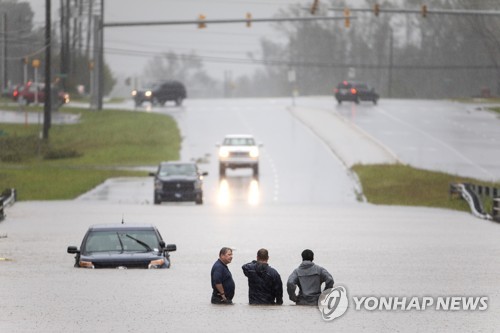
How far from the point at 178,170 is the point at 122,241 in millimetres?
29593

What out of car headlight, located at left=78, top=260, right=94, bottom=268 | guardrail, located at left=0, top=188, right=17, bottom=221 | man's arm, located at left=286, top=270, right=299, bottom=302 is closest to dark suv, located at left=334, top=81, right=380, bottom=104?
guardrail, located at left=0, top=188, right=17, bottom=221

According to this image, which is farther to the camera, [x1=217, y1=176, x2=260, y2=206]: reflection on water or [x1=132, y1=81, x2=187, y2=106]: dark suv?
[x1=132, y1=81, x2=187, y2=106]: dark suv

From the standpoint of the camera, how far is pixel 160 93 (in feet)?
385

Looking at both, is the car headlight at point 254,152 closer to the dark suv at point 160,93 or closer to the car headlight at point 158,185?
the car headlight at point 158,185

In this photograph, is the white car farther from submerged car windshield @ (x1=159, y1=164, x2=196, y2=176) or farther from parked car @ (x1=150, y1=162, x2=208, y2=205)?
parked car @ (x1=150, y1=162, x2=208, y2=205)

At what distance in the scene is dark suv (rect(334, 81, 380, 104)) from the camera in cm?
11381

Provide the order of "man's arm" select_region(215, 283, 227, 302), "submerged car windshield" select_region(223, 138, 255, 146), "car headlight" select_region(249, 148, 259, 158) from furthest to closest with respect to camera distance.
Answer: "submerged car windshield" select_region(223, 138, 255, 146), "car headlight" select_region(249, 148, 259, 158), "man's arm" select_region(215, 283, 227, 302)

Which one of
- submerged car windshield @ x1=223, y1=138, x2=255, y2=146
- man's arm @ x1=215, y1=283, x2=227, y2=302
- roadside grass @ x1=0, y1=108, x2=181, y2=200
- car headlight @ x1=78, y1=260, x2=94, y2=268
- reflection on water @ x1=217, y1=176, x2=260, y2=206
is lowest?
roadside grass @ x1=0, y1=108, x2=181, y2=200

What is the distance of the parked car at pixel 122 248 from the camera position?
25266 millimetres

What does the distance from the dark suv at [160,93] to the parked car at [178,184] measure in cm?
6101

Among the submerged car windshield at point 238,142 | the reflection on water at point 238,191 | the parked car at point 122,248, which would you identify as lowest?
the reflection on water at point 238,191

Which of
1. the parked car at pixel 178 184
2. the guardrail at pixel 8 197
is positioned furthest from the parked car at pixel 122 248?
the parked car at pixel 178 184

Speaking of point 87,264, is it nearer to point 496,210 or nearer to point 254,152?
point 496,210

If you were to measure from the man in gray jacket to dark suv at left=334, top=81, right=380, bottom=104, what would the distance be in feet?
309
